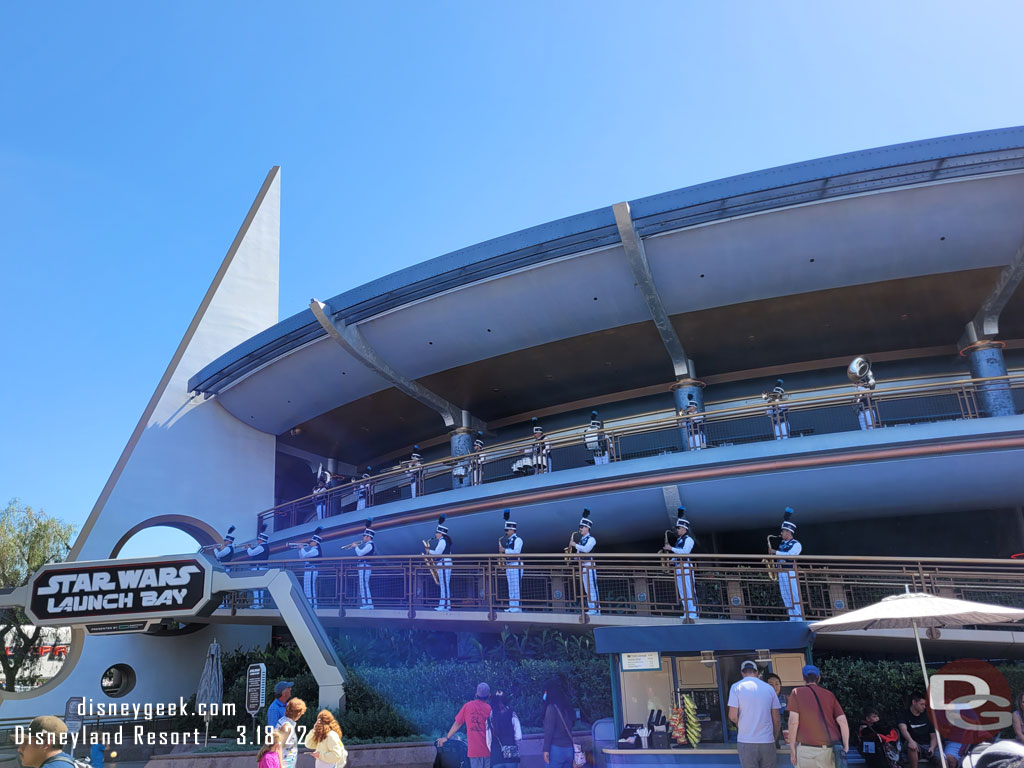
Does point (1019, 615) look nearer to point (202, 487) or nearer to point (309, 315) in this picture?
point (309, 315)

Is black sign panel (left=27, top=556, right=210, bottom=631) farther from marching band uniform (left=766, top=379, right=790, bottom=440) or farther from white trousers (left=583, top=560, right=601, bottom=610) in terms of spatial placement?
marching band uniform (left=766, top=379, right=790, bottom=440)

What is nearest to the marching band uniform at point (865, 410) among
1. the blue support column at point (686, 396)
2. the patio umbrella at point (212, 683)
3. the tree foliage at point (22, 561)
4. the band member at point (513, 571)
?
the blue support column at point (686, 396)

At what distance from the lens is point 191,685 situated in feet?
73.8

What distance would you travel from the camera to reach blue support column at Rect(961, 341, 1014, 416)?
52.2 feet

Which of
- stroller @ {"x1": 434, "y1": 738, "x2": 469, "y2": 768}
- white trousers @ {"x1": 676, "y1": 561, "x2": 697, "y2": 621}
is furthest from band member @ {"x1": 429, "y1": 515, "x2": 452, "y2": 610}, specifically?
stroller @ {"x1": 434, "y1": 738, "x2": 469, "y2": 768}

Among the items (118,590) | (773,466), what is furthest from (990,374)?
(118,590)

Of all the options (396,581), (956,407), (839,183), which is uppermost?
(839,183)

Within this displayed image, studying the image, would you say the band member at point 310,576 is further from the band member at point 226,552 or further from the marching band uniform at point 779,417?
the marching band uniform at point 779,417

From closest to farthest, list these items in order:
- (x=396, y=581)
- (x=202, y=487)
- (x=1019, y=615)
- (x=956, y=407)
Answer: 1. (x=1019, y=615)
2. (x=396, y=581)
3. (x=956, y=407)
4. (x=202, y=487)

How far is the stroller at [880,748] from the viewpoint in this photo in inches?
365

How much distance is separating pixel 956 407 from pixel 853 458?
602 cm

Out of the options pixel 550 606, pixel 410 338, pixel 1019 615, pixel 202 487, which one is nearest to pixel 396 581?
pixel 550 606

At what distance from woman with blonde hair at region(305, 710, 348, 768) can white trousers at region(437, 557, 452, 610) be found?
724 centimetres

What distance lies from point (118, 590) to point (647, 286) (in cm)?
1306
